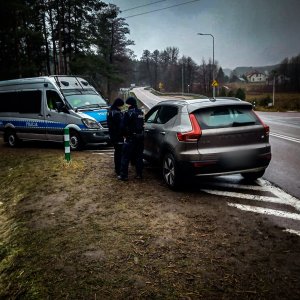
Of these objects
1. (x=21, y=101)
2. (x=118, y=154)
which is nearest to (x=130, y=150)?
(x=118, y=154)

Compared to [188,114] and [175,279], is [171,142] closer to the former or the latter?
[188,114]

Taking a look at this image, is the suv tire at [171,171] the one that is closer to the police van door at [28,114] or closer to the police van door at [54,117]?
the police van door at [54,117]

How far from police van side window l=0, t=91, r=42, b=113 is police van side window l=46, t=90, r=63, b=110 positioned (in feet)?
1.43

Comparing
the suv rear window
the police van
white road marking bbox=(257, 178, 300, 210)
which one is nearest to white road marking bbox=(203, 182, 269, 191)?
white road marking bbox=(257, 178, 300, 210)

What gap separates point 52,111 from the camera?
1234cm

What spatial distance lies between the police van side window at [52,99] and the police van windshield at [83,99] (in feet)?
1.02

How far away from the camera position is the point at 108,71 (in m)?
39.2

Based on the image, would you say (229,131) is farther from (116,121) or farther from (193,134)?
(116,121)

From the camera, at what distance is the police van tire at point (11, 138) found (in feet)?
45.4

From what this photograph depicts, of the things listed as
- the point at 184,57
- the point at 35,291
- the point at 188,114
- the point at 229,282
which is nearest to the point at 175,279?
the point at 229,282

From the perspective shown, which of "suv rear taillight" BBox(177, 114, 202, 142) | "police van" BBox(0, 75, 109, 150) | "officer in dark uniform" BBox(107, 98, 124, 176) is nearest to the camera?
"suv rear taillight" BBox(177, 114, 202, 142)

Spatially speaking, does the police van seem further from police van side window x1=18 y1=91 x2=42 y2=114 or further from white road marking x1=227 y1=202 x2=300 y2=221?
white road marking x1=227 y1=202 x2=300 y2=221

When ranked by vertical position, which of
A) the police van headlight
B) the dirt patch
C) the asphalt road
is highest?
the police van headlight

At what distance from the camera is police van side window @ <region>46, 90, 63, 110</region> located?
40.1 ft
